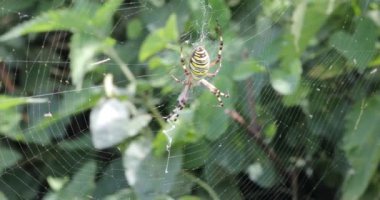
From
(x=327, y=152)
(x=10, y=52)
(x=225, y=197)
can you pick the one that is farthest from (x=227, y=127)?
(x=10, y=52)

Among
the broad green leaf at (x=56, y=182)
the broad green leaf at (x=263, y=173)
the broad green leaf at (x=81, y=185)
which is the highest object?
the broad green leaf at (x=56, y=182)

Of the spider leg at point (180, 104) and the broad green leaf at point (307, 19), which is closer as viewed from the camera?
the broad green leaf at point (307, 19)

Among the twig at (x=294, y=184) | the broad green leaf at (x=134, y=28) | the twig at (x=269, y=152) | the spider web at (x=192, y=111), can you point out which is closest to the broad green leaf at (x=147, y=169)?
the spider web at (x=192, y=111)

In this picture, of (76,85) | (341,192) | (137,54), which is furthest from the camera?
(341,192)

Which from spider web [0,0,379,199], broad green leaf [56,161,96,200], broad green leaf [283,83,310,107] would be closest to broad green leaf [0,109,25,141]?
spider web [0,0,379,199]

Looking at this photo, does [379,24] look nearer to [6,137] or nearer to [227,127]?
[227,127]

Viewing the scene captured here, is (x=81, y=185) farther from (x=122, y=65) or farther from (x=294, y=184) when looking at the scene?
(x=294, y=184)

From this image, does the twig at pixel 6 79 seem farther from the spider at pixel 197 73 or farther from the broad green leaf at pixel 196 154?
the broad green leaf at pixel 196 154
